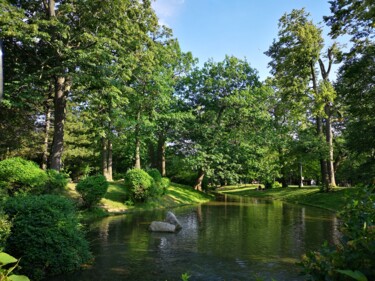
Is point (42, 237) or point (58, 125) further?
point (58, 125)

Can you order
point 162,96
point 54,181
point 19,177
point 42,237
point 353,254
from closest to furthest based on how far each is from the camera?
1. point 353,254
2. point 42,237
3. point 19,177
4. point 54,181
5. point 162,96

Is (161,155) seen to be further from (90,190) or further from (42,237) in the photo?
(42,237)

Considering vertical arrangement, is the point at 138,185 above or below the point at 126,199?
above

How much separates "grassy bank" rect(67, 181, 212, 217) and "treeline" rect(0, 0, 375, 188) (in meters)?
2.49

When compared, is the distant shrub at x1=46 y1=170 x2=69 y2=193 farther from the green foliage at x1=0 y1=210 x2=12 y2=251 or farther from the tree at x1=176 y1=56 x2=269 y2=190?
the tree at x1=176 y1=56 x2=269 y2=190

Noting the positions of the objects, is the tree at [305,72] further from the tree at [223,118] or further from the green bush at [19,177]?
the green bush at [19,177]

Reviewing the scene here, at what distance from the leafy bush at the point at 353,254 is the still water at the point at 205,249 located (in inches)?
135

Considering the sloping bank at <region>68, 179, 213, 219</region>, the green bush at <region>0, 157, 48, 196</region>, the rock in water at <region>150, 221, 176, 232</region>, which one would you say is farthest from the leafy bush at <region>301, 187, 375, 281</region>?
the sloping bank at <region>68, 179, 213, 219</region>

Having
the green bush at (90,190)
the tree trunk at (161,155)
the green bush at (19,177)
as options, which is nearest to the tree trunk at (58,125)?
the green bush at (90,190)

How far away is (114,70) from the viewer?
21047mm

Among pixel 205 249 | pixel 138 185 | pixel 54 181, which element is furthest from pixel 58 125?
pixel 205 249

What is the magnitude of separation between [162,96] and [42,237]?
24.2 m

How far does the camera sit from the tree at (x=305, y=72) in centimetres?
3128

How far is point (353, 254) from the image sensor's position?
2715 mm
